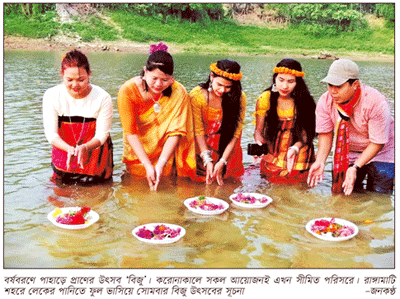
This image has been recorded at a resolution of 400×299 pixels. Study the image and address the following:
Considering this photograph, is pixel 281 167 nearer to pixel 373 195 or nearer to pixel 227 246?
pixel 373 195

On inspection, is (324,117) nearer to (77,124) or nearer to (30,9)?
(77,124)

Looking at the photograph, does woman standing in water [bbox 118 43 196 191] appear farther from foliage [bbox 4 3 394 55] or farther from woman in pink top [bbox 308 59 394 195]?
foliage [bbox 4 3 394 55]

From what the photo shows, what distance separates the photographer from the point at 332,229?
3.77 metres

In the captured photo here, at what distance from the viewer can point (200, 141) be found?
4910 millimetres

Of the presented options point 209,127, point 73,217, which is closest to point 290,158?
point 209,127

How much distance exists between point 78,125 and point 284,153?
211 centimetres

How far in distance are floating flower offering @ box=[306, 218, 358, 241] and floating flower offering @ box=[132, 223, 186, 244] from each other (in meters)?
1.04

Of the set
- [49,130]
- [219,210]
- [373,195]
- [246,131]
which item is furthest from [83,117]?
[246,131]

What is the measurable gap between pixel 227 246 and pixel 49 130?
206cm

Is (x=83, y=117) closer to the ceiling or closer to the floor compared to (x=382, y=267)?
closer to the ceiling

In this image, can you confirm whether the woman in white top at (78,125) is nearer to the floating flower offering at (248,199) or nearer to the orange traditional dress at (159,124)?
the orange traditional dress at (159,124)

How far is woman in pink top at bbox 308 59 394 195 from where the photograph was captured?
14.1ft

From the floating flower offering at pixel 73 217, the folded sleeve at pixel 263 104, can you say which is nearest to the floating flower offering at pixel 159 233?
the floating flower offering at pixel 73 217
